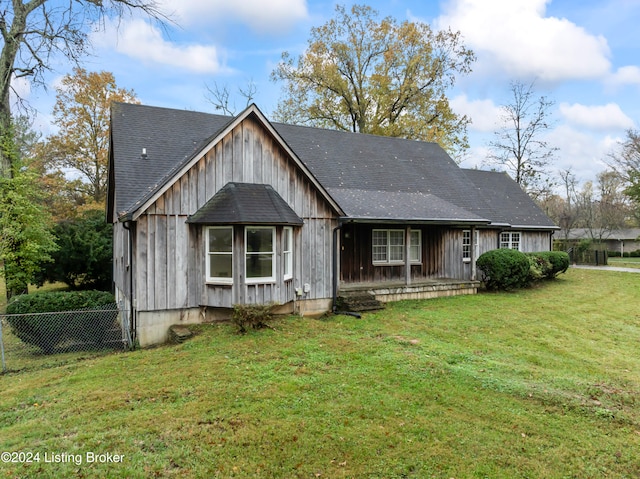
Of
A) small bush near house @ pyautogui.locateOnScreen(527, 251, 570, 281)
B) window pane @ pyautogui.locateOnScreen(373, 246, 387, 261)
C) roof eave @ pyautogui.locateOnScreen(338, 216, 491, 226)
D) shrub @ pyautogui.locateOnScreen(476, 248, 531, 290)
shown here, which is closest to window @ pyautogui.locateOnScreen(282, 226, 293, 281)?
roof eave @ pyautogui.locateOnScreen(338, 216, 491, 226)

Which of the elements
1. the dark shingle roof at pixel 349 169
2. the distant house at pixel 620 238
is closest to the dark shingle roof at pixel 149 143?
the dark shingle roof at pixel 349 169

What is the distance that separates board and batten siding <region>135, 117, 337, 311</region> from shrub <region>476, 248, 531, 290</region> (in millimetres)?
8140

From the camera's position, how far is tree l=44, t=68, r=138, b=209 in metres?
25.3

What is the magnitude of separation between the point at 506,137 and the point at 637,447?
32828 millimetres

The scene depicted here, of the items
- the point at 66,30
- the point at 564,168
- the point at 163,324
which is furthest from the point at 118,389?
the point at 564,168

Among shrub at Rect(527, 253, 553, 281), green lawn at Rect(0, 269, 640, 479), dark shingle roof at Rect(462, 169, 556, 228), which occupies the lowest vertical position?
green lawn at Rect(0, 269, 640, 479)

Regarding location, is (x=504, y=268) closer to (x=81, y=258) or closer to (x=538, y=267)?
(x=538, y=267)

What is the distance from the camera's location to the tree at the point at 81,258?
54.7ft

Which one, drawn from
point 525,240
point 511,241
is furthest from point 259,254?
point 525,240

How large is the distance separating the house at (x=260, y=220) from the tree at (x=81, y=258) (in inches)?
107

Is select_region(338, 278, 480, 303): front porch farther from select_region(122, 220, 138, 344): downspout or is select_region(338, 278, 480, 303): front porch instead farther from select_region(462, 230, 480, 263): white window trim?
select_region(122, 220, 138, 344): downspout

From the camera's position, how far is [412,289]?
14.2 meters

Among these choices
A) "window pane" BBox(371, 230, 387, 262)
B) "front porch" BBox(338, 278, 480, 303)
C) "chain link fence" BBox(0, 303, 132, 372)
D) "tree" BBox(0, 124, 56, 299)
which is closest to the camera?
"chain link fence" BBox(0, 303, 132, 372)

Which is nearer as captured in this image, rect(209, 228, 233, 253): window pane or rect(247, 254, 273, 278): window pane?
rect(209, 228, 233, 253): window pane
